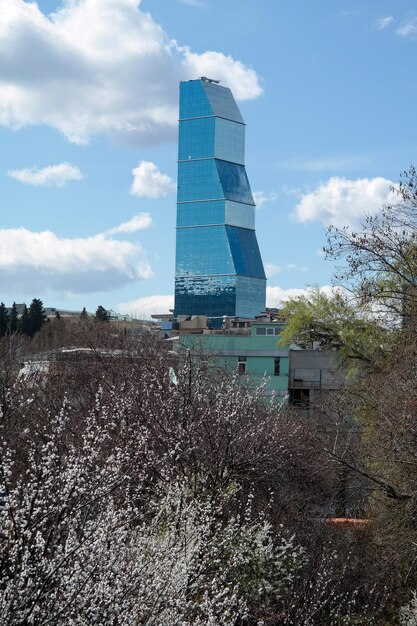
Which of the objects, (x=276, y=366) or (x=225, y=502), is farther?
(x=276, y=366)

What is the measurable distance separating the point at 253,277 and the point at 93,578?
18973cm

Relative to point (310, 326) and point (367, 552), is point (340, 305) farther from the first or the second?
point (367, 552)

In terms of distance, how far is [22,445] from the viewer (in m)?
25.1

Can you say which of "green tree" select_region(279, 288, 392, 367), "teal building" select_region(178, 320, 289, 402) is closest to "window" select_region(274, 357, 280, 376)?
"teal building" select_region(178, 320, 289, 402)

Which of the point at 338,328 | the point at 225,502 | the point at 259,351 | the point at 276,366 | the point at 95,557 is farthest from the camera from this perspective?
the point at 259,351

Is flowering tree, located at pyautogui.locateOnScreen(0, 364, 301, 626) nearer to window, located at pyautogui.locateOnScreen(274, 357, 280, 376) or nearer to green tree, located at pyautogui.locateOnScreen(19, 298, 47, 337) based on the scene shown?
window, located at pyautogui.locateOnScreen(274, 357, 280, 376)

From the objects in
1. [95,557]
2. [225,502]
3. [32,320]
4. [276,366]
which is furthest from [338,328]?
[32,320]

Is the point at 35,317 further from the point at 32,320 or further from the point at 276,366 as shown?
the point at 276,366

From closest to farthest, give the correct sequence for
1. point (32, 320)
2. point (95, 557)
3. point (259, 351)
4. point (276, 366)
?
point (95, 557) → point (276, 366) → point (259, 351) → point (32, 320)

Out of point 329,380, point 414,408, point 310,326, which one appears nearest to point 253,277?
point 329,380

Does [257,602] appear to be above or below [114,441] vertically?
below

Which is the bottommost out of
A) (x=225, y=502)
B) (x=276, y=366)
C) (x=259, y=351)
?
(x=225, y=502)

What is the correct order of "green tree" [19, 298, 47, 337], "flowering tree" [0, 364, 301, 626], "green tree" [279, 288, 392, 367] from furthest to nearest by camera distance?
1. "green tree" [19, 298, 47, 337]
2. "green tree" [279, 288, 392, 367]
3. "flowering tree" [0, 364, 301, 626]

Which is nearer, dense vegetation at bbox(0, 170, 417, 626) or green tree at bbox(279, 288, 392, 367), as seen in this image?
dense vegetation at bbox(0, 170, 417, 626)
